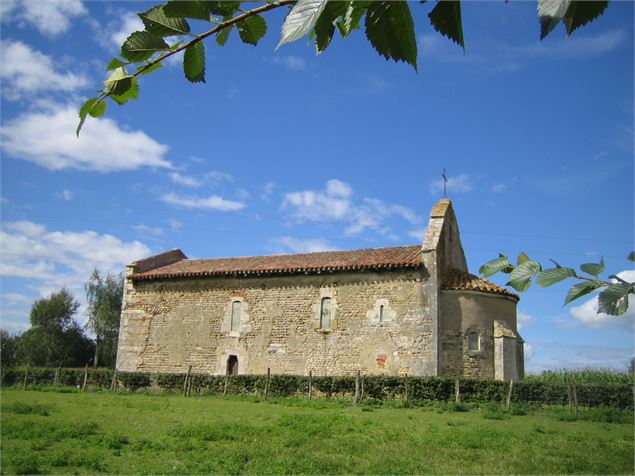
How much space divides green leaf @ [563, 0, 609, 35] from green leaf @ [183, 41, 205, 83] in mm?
824

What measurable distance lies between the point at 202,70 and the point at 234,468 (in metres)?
7.53

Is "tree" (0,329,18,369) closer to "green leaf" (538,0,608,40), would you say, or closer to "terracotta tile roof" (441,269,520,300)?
"terracotta tile roof" (441,269,520,300)

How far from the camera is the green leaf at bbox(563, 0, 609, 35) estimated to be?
82 cm

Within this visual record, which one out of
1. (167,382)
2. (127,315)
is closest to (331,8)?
(167,382)

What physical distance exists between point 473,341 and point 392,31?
2105 cm

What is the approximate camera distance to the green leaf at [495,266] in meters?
1.69

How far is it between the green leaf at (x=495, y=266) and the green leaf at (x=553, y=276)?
0.22 m

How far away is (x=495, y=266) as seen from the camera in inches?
66.9

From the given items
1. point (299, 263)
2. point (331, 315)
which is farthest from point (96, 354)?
point (331, 315)

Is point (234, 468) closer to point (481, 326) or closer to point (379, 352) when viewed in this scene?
point (379, 352)

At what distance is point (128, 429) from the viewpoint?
11.2m

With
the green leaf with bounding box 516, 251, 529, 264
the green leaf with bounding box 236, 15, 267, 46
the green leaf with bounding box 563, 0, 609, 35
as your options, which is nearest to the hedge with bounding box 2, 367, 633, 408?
the green leaf with bounding box 516, 251, 529, 264

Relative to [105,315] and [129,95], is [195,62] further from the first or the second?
[105,315]

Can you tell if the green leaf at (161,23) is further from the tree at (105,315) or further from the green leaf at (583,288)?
the tree at (105,315)
